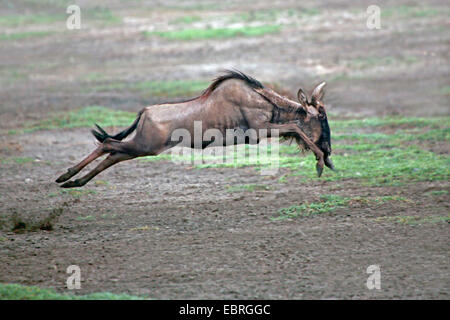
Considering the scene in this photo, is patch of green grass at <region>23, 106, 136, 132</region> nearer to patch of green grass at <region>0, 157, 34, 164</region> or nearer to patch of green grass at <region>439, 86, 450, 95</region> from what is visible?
patch of green grass at <region>0, 157, 34, 164</region>

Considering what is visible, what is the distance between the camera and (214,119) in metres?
8.21

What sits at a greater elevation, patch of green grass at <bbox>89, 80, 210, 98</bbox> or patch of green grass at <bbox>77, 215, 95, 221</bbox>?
patch of green grass at <bbox>89, 80, 210, 98</bbox>

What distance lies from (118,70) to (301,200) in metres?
11.0

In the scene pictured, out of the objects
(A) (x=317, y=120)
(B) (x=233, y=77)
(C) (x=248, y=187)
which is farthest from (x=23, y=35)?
(A) (x=317, y=120)

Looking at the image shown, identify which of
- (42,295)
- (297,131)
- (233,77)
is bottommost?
(42,295)

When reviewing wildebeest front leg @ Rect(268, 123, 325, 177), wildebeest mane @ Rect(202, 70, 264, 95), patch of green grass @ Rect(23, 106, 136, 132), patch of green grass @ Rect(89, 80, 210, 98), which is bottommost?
wildebeest front leg @ Rect(268, 123, 325, 177)

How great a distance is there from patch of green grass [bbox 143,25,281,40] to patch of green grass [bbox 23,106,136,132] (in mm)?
6558

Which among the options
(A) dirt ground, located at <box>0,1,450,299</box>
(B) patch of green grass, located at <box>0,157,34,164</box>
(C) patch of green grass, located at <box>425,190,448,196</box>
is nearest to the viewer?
(A) dirt ground, located at <box>0,1,450,299</box>

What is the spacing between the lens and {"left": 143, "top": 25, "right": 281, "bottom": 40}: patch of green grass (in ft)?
68.0

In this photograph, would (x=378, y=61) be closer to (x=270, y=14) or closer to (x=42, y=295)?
(x=270, y=14)

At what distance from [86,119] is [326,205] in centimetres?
683

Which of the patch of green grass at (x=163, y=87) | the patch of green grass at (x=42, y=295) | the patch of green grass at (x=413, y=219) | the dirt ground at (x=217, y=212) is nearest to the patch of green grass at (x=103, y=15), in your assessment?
the dirt ground at (x=217, y=212)

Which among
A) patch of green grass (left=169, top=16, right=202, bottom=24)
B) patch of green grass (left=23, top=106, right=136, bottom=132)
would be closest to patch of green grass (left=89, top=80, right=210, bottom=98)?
patch of green grass (left=23, top=106, right=136, bottom=132)

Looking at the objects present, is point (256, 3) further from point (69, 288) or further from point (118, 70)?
point (69, 288)
